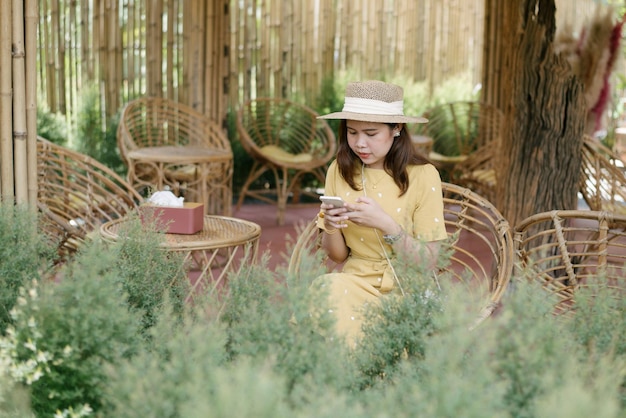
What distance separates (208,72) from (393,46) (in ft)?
7.34

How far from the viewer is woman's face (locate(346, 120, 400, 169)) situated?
8.07 feet

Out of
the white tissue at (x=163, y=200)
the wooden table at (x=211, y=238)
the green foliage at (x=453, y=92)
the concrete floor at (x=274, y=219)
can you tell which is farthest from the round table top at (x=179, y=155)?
the green foliage at (x=453, y=92)

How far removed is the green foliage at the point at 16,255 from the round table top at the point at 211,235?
360 mm

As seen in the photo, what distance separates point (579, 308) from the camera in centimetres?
176

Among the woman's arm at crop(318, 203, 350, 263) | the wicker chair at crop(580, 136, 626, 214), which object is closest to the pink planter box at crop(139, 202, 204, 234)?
the woman's arm at crop(318, 203, 350, 263)

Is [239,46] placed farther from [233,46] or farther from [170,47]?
[170,47]

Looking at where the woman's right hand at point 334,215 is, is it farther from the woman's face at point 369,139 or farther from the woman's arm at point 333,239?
the woman's face at point 369,139

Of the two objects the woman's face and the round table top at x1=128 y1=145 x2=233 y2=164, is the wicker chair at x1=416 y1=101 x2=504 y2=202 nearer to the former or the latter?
the round table top at x1=128 y1=145 x2=233 y2=164

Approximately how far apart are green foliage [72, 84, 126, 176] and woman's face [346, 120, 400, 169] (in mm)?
3699

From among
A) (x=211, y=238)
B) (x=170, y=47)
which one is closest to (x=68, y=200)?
(x=211, y=238)

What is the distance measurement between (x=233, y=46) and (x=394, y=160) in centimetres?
439

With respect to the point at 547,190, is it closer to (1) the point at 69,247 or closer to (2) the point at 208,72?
(1) the point at 69,247

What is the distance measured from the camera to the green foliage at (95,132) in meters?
5.82

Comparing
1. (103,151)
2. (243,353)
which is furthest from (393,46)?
(243,353)
